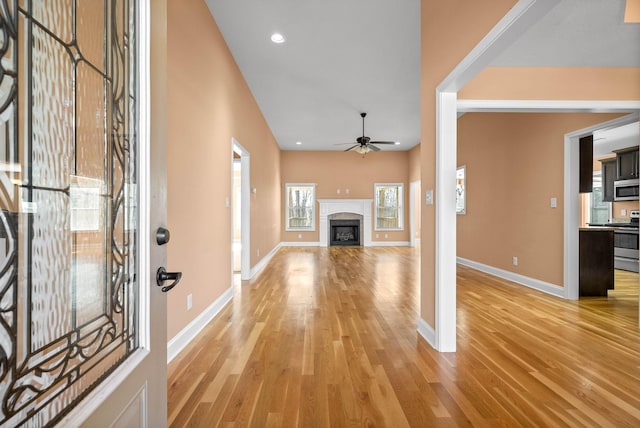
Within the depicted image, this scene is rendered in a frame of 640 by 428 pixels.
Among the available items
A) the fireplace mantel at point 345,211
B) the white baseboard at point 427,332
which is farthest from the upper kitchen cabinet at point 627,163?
the white baseboard at point 427,332

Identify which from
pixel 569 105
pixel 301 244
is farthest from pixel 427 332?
pixel 301 244

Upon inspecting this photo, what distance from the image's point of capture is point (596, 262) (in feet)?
12.7

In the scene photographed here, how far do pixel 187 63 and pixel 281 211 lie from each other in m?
7.22

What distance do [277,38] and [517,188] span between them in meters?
4.04

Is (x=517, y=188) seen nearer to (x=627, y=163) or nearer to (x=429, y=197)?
(x=429, y=197)

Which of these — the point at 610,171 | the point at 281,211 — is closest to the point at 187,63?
the point at 281,211

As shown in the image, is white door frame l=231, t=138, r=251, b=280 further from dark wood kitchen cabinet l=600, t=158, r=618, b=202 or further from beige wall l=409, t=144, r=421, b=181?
dark wood kitchen cabinet l=600, t=158, r=618, b=202

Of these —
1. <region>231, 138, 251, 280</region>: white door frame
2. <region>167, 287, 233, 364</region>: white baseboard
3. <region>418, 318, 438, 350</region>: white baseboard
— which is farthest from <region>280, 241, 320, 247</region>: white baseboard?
<region>418, 318, 438, 350</region>: white baseboard

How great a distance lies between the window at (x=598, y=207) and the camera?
7406 millimetres

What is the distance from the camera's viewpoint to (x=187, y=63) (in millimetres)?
2537

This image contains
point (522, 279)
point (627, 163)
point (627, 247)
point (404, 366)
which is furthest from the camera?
point (627, 163)

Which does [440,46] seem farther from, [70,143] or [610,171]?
[610,171]

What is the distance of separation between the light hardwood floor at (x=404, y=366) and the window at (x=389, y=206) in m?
6.21

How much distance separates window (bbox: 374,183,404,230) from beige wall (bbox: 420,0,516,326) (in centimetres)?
719
